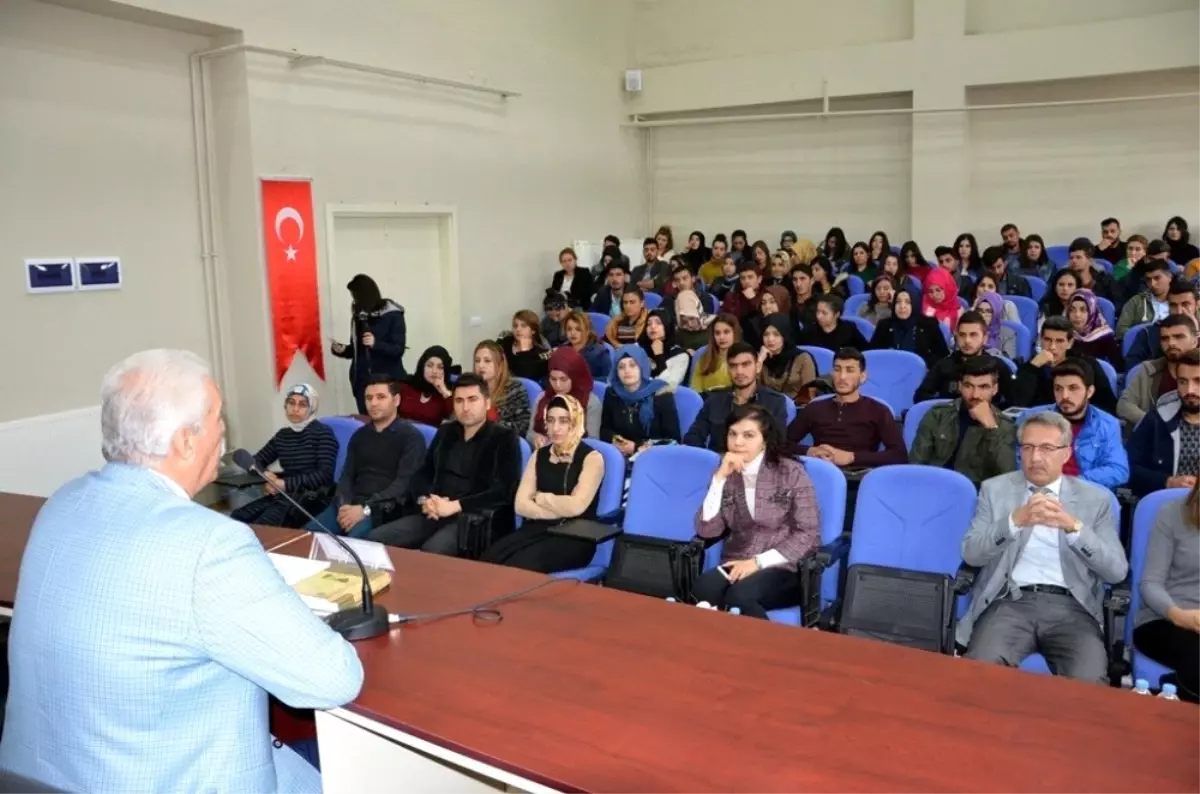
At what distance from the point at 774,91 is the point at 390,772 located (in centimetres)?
939

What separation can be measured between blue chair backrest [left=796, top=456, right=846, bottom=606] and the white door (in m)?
4.95

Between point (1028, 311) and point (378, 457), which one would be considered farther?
point (1028, 311)

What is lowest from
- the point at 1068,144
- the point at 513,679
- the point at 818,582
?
the point at 818,582

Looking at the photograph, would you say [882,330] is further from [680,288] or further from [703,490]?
[703,490]

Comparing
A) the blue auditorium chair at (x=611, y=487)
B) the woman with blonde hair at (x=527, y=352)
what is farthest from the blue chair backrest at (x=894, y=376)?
the blue auditorium chair at (x=611, y=487)

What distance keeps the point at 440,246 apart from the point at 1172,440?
6355 millimetres

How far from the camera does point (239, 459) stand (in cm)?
254

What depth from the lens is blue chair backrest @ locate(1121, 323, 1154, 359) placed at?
18.8ft

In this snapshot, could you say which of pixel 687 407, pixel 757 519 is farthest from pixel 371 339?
pixel 757 519

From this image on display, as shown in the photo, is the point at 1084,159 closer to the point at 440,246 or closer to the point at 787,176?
the point at 787,176

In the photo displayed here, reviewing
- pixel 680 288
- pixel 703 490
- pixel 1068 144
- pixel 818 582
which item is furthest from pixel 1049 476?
pixel 1068 144

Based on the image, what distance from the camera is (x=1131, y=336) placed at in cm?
608

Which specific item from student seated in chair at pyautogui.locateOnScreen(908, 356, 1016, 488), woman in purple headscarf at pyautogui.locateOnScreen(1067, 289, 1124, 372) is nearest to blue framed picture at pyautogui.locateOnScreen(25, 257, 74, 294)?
student seated in chair at pyautogui.locateOnScreen(908, 356, 1016, 488)

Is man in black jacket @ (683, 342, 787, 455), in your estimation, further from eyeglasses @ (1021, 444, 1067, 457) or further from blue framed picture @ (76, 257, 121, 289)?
blue framed picture @ (76, 257, 121, 289)
